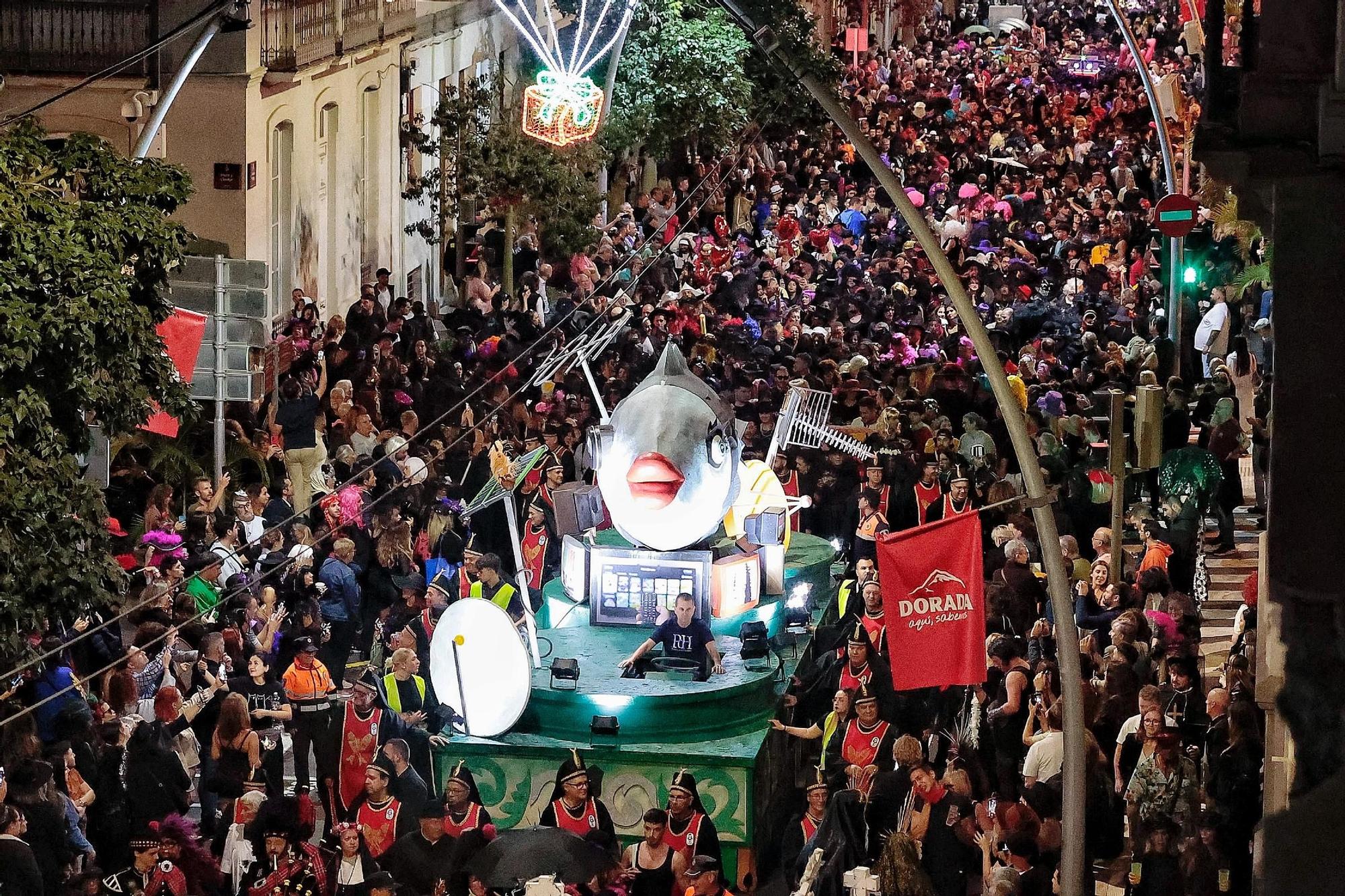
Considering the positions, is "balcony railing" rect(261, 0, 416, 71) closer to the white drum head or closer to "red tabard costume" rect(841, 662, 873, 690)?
the white drum head

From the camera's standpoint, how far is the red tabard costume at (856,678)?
18766mm

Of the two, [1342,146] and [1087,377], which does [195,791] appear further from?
[1087,377]

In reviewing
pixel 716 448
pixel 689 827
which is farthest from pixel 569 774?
pixel 716 448

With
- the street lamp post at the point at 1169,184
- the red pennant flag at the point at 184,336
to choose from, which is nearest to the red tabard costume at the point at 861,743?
the red pennant flag at the point at 184,336

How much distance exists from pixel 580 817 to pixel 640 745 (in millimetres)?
2031

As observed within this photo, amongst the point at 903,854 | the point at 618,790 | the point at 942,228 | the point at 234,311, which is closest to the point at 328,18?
the point at 942,228

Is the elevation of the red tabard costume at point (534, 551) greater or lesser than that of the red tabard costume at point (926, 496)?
lesser

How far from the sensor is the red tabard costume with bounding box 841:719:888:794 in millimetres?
18250

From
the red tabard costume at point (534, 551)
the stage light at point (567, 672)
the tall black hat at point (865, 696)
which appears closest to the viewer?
the tall black hat at point (865, 696)

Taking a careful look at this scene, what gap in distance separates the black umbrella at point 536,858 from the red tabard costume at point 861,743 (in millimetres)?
2099

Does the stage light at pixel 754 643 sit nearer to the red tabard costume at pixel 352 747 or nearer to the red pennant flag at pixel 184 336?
the red tabard costume at pixel 352 747

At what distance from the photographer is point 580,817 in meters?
17.6

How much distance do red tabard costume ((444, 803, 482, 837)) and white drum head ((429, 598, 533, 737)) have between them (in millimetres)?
2195

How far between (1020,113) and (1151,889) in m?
35.1
